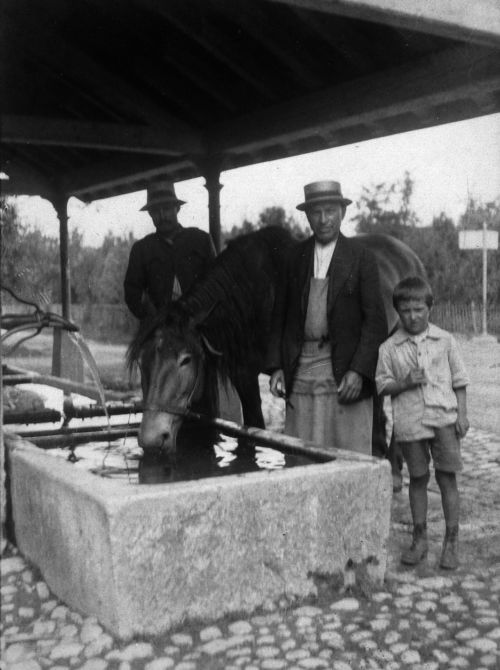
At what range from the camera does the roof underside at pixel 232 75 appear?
4246 millimetres

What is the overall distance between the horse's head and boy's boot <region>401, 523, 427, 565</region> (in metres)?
1.22

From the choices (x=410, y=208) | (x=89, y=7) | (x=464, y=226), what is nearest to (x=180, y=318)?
(x=89, y=7)

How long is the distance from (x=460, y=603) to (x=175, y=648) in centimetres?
121

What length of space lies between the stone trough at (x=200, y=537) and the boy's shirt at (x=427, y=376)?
42 cm

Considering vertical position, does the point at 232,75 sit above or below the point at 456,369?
above

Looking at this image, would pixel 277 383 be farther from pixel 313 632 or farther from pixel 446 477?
pixel 313 632

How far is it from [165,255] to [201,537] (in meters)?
2.92

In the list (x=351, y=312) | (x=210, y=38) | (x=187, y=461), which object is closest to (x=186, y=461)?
(x=187, y=461)

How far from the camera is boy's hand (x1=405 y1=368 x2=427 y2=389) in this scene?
3611 mm

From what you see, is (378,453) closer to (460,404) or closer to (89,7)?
(460,404)

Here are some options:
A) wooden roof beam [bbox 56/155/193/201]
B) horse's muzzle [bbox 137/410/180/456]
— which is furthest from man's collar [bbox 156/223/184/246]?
horse's muzzle [bbox 137/410/180/456]

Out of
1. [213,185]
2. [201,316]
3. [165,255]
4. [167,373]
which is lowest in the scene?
[167,373]

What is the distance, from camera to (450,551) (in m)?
3.65

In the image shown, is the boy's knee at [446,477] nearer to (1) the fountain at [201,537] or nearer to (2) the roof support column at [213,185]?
(1) the fountain at [201,537]
